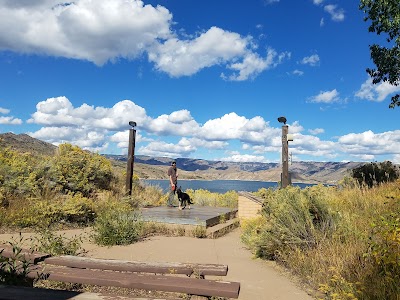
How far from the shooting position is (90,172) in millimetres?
15812

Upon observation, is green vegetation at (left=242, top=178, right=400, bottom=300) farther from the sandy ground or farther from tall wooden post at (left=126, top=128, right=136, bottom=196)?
tall wooden post at (left=126, top=128, right=136, bottom=196)

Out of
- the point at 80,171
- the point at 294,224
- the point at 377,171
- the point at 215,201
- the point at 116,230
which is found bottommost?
the point at 116,230

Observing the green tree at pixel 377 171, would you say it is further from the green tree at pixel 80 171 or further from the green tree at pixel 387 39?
the green tree at pixel 80 171

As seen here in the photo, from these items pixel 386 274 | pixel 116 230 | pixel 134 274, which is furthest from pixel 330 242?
pixel 116 230

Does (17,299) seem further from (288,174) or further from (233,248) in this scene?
(288,174)

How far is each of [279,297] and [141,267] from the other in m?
2.15

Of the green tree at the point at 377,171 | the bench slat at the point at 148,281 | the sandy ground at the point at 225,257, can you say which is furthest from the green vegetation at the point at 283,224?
the green tree at the point at 377,171

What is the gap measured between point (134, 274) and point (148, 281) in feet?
1.07

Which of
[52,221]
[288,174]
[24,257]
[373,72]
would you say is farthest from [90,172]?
[373,72]

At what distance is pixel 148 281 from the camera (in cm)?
379

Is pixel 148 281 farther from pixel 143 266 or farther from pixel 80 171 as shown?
pixel 80 171

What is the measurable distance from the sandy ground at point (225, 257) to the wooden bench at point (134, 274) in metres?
1.24

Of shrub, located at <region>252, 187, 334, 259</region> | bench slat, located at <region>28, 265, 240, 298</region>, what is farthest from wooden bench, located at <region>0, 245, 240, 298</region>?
shrub, located at <region>252, 187, 334, 259</region>

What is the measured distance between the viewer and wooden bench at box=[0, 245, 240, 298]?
3582 millimetres
